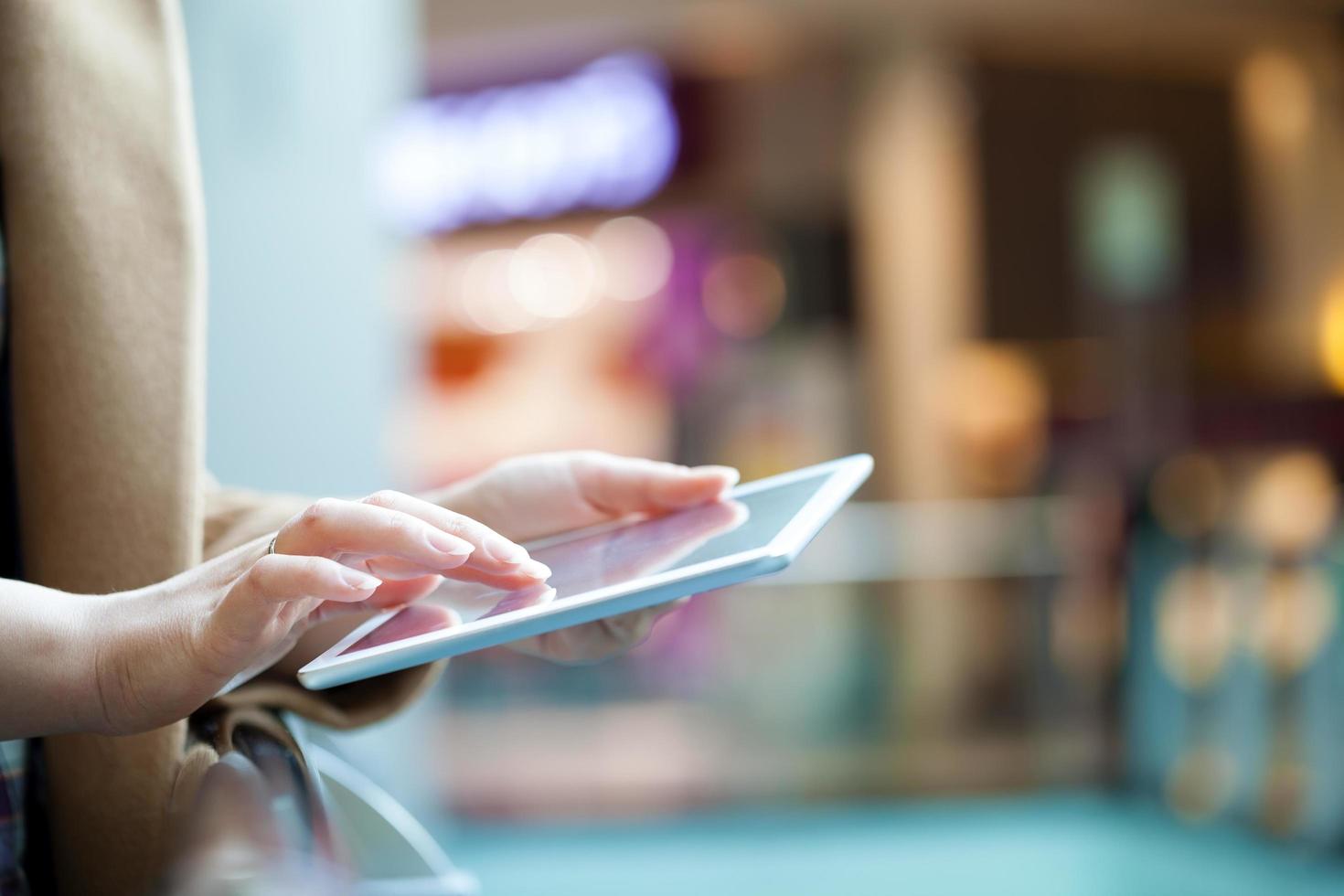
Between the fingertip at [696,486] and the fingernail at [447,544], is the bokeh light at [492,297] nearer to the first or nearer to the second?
the fingertip at [696,486]

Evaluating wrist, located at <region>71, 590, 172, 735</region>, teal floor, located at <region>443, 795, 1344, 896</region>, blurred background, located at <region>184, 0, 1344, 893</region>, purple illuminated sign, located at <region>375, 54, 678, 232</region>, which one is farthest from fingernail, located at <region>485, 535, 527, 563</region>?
purple illuminated sign, located at <region>375, 54, 678, 232</region>

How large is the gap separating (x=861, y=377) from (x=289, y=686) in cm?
473

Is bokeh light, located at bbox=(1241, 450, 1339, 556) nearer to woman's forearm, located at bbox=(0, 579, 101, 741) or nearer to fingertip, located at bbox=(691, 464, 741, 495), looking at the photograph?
fingertip, located at bbox=(691, 464, 741, 495)

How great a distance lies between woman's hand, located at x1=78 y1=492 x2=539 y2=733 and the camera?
504 mm

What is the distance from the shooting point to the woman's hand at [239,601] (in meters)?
0.50

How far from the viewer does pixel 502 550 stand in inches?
22.2

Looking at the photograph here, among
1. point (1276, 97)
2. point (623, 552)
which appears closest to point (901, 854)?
point (623, 552)

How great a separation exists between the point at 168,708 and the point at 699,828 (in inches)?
132

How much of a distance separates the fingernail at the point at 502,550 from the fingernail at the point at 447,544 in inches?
1.0

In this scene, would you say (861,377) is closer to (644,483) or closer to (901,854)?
(901,854)

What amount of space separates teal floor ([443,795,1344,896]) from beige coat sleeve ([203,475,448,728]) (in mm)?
2439

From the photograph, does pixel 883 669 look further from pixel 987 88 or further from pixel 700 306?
pixel 987 88

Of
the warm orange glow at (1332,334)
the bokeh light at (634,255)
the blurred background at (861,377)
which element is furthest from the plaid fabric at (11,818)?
the warm orange glow at (1332,334)

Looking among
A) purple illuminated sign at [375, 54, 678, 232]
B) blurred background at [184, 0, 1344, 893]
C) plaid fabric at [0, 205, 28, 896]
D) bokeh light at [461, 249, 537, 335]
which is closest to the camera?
plaid fabric at [0, 205, 28, 896]
